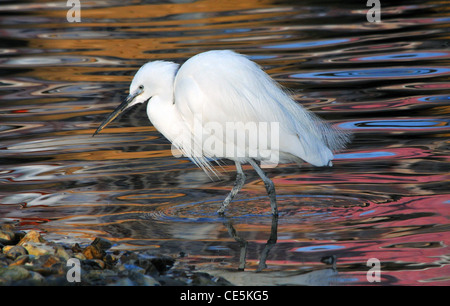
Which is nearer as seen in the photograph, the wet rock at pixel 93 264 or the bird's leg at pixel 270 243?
the wet rock at pixel 93 264

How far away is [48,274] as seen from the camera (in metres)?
3.80

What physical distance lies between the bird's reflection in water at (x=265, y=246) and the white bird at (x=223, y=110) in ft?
0.65

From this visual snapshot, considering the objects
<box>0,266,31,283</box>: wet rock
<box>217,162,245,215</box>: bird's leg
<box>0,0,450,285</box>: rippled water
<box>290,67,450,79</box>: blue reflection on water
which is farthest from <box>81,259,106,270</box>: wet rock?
<box>290,67,450,79</box>: blue reflection on water

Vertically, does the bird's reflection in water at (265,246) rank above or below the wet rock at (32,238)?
below

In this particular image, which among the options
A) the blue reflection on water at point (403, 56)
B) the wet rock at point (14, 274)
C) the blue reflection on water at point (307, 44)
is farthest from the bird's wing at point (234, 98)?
the blue reflection on water at point (307, 44)

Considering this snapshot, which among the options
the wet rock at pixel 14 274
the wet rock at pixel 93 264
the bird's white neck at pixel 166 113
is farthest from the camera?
the bird's white neck at pixel 166 113

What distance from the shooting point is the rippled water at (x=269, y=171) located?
14.6ft

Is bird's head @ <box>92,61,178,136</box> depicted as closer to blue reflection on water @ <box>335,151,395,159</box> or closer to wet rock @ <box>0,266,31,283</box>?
wet rock @ <box>0,266,31,283</box>

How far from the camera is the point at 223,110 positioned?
16.5ft

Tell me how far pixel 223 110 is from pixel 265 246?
102 cm

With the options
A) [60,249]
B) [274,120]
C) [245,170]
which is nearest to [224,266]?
[60,249]

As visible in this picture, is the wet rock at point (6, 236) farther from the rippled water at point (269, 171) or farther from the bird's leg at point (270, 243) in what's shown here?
the bird's leg at point (270, 243)
